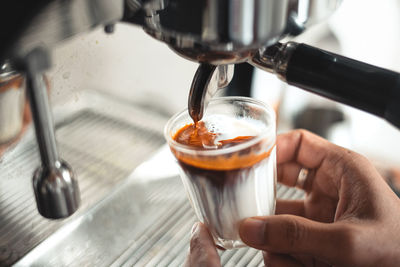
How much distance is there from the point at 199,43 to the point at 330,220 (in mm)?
300

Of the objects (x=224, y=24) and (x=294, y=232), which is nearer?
(x=224, y=24)

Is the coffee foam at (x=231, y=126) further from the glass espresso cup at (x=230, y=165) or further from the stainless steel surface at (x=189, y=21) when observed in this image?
the stainless steel surface at (x=189, y=21)

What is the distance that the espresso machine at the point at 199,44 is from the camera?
24 cm

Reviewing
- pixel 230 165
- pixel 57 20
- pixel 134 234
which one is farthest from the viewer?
pixel 134 234

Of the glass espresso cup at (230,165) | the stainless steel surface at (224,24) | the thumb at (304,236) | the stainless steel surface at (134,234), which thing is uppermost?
the stainless steel surface at (224,24)

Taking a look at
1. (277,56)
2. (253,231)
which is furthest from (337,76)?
(253,231)

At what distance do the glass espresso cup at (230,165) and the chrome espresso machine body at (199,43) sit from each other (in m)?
0.06

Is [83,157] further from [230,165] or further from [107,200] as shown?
[230,165]

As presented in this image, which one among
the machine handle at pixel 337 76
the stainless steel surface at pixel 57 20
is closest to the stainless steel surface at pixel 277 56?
the machine handle at pixel 337 76

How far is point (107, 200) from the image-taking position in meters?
0.49

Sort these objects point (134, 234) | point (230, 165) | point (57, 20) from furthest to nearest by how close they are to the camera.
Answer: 1. point (134, 234)
2. point (230, 165)
3. point (57, 20)

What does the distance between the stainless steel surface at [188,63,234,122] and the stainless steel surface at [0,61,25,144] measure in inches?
5.4

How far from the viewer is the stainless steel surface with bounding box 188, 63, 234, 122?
0.33m

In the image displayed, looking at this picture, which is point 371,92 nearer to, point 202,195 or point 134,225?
point 202,195
